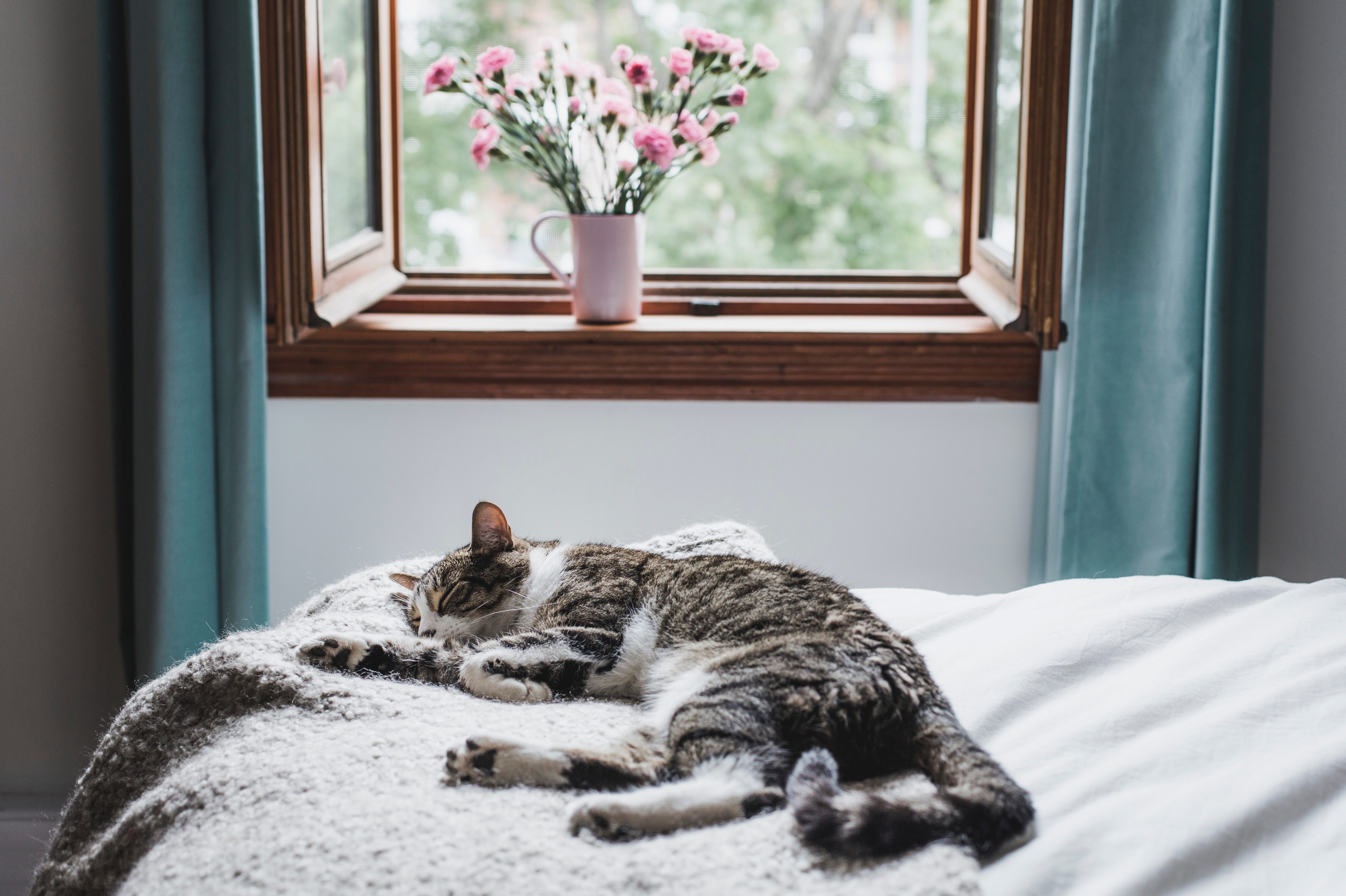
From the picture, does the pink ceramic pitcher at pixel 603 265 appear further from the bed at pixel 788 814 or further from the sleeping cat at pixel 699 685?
the bed at pixel 788 814

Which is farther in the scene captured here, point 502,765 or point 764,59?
point 764,59

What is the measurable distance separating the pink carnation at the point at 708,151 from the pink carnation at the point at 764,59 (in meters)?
0.16

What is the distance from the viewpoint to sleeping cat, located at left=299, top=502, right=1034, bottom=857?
659mm

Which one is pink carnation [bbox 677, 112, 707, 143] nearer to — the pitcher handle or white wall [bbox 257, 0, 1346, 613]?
the pitcher handle

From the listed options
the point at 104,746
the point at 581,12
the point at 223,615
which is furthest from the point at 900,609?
the point at 581,12

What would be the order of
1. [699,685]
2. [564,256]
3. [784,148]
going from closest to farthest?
[699,685] → [564,256] → [784,148]

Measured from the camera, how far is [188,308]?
59.7 inches

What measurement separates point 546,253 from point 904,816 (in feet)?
4.79

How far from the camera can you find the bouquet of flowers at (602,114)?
6.00ft

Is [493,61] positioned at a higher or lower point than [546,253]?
higher

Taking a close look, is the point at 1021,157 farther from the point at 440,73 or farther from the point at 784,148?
the point at 784,148

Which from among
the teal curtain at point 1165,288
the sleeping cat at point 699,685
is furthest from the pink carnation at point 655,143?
the sleeping cat at point 699,685

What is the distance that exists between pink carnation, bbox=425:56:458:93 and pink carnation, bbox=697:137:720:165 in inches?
18.8

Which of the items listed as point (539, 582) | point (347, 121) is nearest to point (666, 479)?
point (539, 582)
